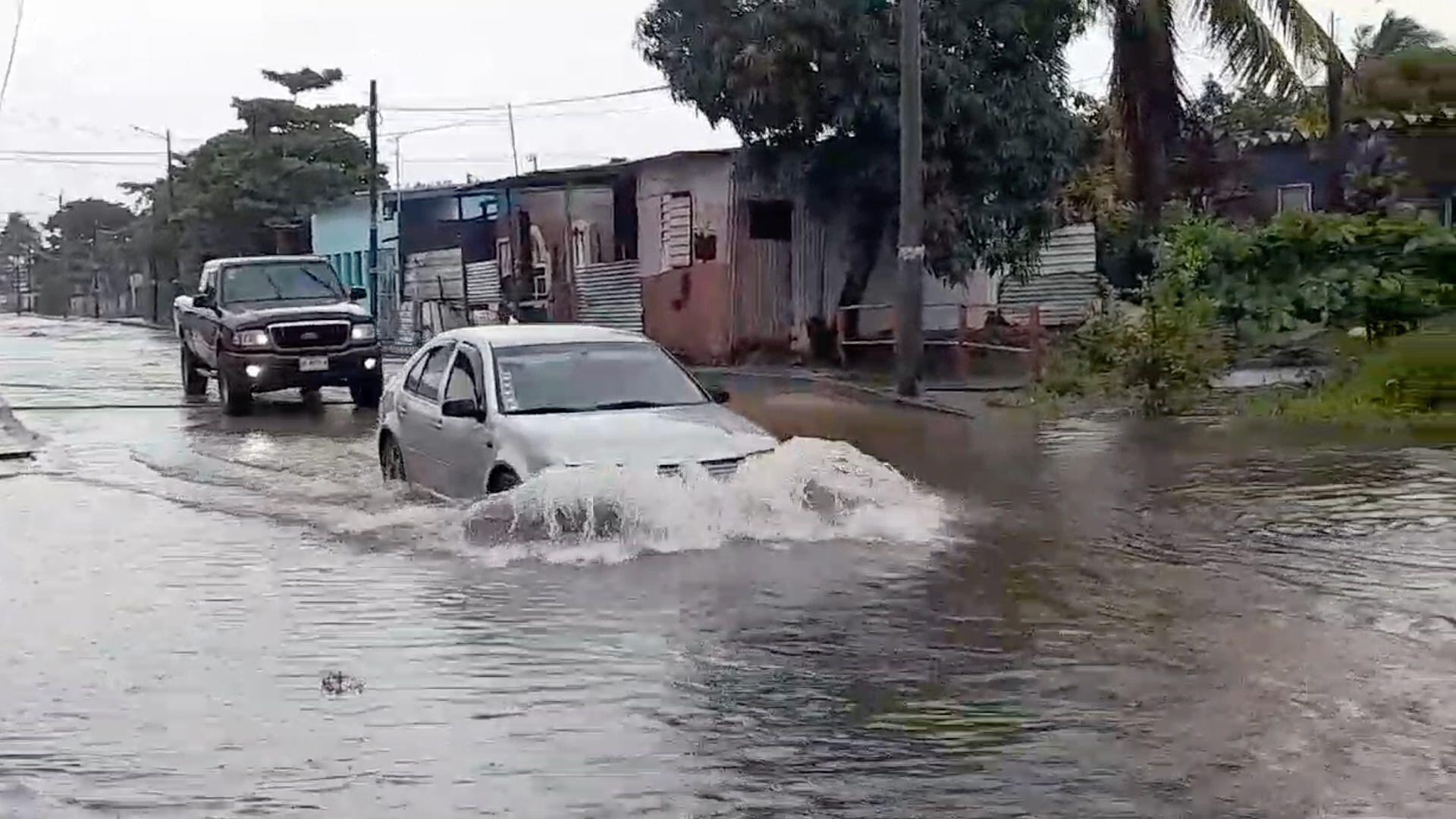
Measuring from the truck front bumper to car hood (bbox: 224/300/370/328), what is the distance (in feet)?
1.21

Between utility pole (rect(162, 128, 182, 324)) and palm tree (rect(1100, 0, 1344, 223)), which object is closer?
palm tree (rect(1100, 0, 1344, 223))

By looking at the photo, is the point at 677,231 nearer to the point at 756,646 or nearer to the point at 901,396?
the point at 901,396

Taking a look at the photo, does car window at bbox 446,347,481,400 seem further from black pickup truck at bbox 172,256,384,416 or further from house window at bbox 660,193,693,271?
house window at bbox 660,193,693,271

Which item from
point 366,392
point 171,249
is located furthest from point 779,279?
point 171,249

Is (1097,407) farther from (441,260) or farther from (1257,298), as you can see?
(441,260)

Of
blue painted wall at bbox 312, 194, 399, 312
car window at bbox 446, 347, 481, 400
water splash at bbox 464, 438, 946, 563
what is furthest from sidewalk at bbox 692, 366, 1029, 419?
blue painted wall at bbox 312, 194, 399, 312

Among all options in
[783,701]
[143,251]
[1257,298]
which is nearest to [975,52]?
[1257,298]

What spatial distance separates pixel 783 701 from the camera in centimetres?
711

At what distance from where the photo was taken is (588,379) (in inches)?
468

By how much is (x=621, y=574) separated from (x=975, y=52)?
18.4 metres

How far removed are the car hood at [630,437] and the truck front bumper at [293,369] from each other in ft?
36.8

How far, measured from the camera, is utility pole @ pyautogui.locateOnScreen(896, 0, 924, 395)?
21.3 meters

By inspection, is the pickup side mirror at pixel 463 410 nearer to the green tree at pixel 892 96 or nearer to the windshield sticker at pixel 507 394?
the windshield sticker at pixel 507 394

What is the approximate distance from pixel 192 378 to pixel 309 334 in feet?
12.7
